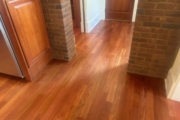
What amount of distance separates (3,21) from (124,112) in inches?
59.5

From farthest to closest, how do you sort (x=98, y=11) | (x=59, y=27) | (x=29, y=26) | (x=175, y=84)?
1. (x=98, y=11)
2. (x=59, y=27)
3. (x=29, y=26)
4. (x=175, y=84)

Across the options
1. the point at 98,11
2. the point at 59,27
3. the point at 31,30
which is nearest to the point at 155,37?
the point at 59,27

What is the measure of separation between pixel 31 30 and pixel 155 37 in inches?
57.0

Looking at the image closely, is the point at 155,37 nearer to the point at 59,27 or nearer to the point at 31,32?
the point at 59,27

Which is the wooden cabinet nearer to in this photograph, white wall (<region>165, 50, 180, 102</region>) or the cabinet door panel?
the cabinet door panel

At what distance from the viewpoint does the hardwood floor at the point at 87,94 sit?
134 cm

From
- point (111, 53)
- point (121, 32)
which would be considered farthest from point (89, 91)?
point (121, 32)

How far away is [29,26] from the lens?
63.1 inches

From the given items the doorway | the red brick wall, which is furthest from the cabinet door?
the doorway

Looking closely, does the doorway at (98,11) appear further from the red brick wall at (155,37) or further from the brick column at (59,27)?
the red brick wall at (155,37)

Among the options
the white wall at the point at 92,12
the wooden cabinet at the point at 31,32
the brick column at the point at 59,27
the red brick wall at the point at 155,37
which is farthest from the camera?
the white wall at the point at 92,12

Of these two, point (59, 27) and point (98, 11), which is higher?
point (59, 27)

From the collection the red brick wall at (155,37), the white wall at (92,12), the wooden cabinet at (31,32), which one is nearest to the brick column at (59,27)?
the wooden cabinet at (31,32)

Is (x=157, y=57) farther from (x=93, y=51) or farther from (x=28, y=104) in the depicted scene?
(x=28, y=104)
